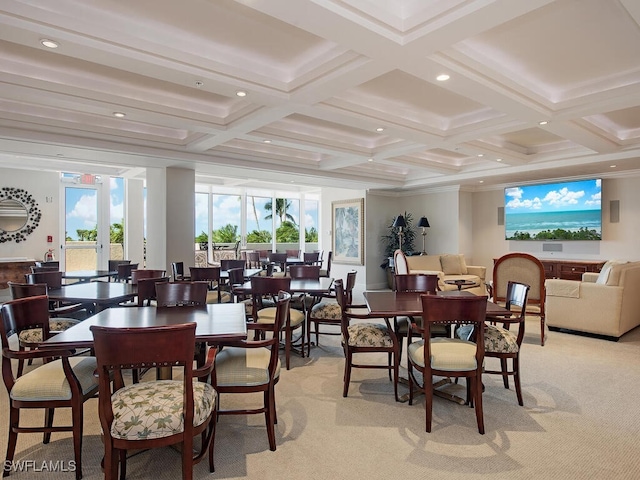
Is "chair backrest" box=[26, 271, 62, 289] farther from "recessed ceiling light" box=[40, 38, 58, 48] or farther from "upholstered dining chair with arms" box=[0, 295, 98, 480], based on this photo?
"recessed ceiling light" box=[40, 38, 58, 48]

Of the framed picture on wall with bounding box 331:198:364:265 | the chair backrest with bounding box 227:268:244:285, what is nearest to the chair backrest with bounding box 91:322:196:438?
the chair backrest with bounding box 227:268:244:285

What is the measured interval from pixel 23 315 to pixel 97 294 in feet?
4.78

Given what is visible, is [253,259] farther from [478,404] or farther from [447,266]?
[478,404]

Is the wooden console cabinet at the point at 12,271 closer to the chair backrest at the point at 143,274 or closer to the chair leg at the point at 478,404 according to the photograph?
the chair backrest at the point at 143,274

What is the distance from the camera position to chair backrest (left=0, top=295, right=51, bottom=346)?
2447 mm

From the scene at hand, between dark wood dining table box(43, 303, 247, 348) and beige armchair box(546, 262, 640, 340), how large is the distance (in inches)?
176

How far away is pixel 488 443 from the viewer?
262 centimetres

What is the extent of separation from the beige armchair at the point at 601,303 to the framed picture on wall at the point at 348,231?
5.04 metres

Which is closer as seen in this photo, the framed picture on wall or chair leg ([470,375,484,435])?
chair leg ([470,375,484,435])

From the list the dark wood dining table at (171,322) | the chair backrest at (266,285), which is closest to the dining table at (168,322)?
the dark wood dining table at (171,322)

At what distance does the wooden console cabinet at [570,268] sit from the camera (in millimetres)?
7523

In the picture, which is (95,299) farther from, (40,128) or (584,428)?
(584,428)

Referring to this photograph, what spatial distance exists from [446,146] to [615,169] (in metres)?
3.69

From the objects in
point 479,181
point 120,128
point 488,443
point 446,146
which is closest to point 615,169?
point 479,181
